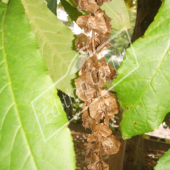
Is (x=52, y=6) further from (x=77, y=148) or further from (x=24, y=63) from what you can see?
(x=77, y=148)

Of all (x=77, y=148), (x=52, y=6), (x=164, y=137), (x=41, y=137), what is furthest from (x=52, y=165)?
(x=164, y=137)

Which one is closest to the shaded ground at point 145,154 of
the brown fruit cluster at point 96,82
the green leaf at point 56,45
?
the green leaf at point 56,45

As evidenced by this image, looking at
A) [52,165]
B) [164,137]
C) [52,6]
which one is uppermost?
[52,6]

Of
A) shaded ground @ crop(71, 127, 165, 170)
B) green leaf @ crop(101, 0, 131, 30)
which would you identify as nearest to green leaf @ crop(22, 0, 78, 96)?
green leaf @ crop(101, 0, 131, 30)

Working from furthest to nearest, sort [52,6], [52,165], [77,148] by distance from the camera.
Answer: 1. [77,148]
2. [52,6]
3. [52,165]

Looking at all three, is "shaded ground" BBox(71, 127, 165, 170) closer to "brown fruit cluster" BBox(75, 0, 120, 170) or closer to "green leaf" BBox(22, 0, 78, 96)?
"green leaf" BBox(22, 0, 78, 96)
